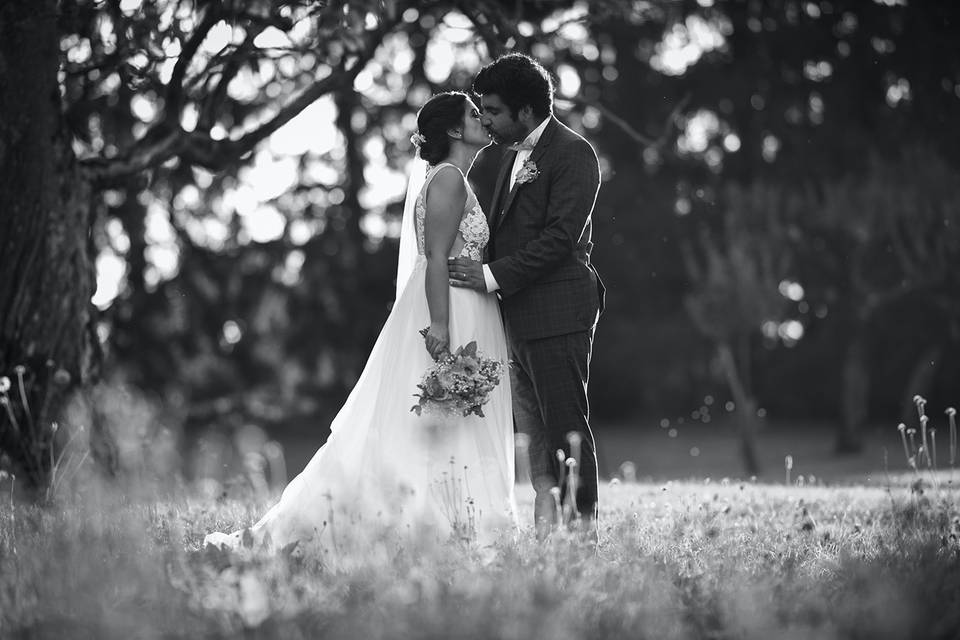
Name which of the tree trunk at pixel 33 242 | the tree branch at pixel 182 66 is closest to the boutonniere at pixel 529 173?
the tree branch at pixel 182 66

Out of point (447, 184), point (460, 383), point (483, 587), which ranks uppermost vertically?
point (447, 184)

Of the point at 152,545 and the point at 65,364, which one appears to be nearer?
the point at 152,545

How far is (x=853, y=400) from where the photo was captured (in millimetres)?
21141

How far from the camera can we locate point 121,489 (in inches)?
215

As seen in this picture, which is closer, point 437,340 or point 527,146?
point 437,340

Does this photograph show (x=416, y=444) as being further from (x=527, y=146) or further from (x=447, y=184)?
(x=527, y=146)

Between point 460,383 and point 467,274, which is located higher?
point 467,274

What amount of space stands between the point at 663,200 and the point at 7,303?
16.2 m

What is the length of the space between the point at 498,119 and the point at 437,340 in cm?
109

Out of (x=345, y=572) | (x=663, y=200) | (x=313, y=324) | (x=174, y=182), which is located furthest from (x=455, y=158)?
(x=663, y=200)

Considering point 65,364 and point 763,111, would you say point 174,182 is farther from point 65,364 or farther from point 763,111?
point 763,111


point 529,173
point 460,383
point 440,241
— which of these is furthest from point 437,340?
point 529,173

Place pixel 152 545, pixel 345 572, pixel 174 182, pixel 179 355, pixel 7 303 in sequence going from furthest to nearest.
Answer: pixel 179 355 < pixel 174 182 < pixel 7 303 < pixel 152 545 < pixel 345 572

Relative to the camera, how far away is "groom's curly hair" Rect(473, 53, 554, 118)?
183 inches
